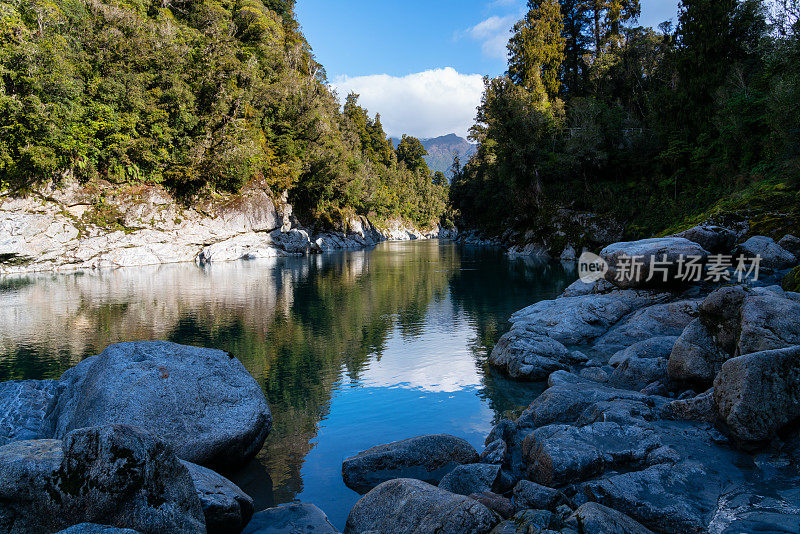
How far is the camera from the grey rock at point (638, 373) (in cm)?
985

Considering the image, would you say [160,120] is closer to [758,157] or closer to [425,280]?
[425,280]

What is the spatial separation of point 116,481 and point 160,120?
47870 millimetres

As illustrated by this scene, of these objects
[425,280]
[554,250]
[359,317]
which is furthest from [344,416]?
[554,250]

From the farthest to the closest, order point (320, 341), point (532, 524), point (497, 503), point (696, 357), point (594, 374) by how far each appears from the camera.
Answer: point (320, 341) → point (594, 374) → point (696, 357) → point (497, 503) → point (532, 524)

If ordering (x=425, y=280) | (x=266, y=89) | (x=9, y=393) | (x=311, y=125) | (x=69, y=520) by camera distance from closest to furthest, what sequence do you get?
(x=69, y=520) < (x=9, y=393) < (x=425, y=280) < (x=266, y=89) < (x=311, y=125)

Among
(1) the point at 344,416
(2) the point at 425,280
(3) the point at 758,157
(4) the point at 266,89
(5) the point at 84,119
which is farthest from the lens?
(4) the point at 266,89

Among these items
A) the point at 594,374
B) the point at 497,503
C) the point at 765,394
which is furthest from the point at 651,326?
the point at 497,503

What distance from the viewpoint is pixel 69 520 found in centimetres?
387

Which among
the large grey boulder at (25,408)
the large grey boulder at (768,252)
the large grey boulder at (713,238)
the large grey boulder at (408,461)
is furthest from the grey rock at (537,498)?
the large grey boulder at (713,238)

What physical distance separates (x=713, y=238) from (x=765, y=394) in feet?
48.1

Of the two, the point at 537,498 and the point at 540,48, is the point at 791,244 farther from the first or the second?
the point at 540,48

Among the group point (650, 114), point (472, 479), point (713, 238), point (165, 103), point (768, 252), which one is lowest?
point (472, 479)

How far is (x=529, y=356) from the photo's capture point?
39.5ft

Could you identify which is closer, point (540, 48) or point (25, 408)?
point (25, 408)
